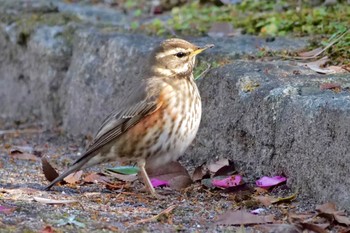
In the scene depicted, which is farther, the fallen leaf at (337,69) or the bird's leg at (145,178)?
the fallen leaf at (337,69)

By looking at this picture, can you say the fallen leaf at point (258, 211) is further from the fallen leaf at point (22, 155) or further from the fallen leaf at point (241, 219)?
the fallen leaf at point (22, 155)

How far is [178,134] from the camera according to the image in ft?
22.6

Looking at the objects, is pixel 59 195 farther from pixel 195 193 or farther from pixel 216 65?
pixel 216 65

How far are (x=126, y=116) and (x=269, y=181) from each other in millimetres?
1270

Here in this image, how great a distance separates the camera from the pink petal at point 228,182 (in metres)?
6.61

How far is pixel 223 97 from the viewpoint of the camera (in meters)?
7.39

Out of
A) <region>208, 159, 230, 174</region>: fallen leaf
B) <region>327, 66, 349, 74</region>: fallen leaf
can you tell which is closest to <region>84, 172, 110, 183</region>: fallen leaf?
<region>208, 159, 230, 174</region>: fallen leaf

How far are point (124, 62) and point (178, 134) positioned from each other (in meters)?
2.17

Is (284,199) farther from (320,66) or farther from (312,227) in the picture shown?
(320,66)

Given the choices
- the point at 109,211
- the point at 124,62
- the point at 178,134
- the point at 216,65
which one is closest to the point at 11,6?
the point at 124,62

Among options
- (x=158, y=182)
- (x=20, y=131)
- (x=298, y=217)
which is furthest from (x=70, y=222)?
(x=20, y=131)

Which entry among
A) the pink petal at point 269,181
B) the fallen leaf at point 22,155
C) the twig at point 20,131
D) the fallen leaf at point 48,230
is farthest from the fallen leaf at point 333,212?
the twig at point 20,131

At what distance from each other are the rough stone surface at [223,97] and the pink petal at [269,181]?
0.07 metres

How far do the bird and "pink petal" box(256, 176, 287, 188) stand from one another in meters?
0.71
